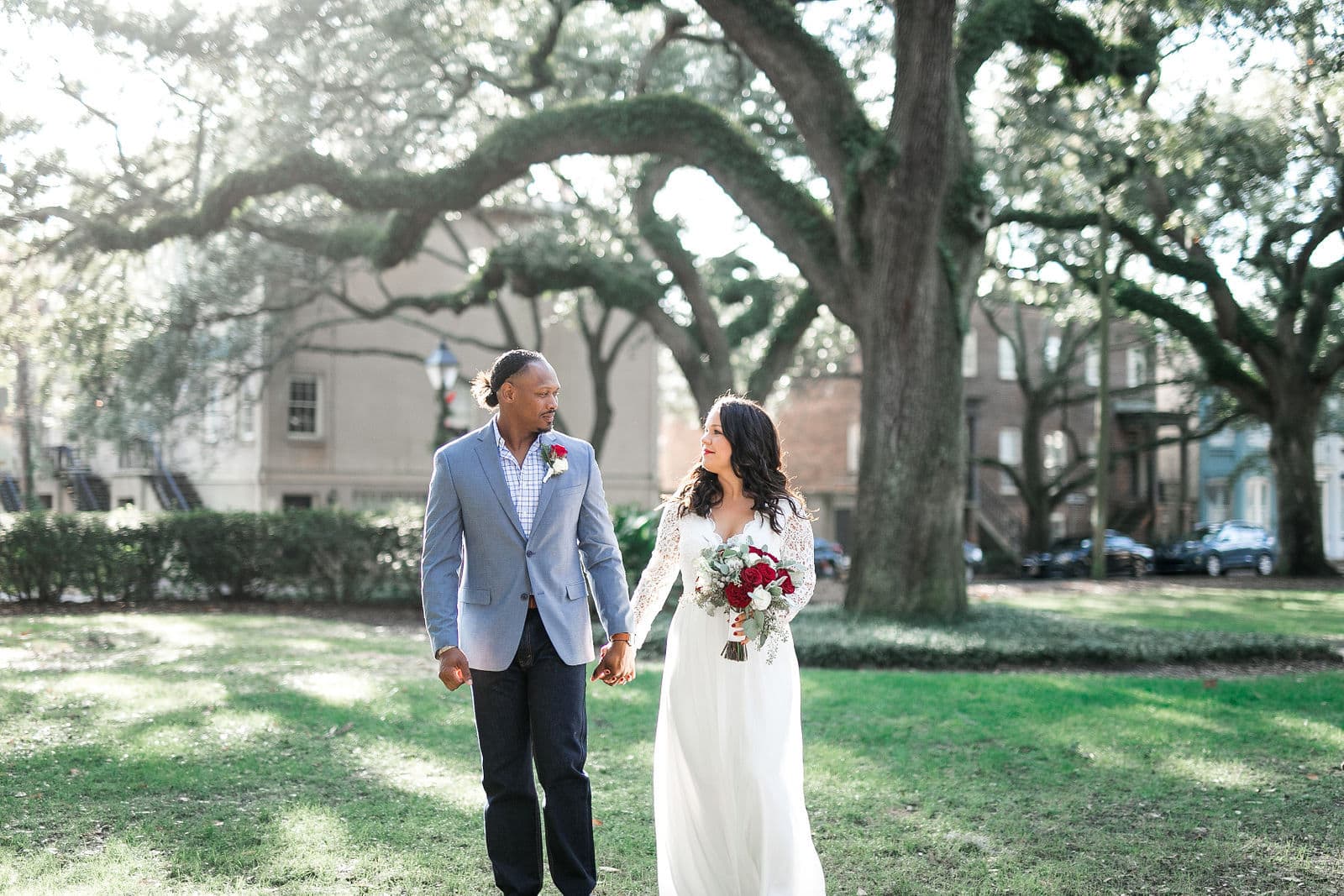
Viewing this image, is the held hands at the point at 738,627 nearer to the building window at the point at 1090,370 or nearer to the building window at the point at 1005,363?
the building window at the point at 1005,363

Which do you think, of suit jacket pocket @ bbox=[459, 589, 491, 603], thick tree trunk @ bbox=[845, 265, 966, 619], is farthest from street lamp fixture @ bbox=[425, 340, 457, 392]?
suit jacket pocket @ bbox=[459, 589, 491, 603]

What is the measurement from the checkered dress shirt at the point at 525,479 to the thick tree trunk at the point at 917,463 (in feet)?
31.1

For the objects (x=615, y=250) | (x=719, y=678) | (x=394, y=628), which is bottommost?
(x=394, y=628)

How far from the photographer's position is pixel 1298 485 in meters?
26.7

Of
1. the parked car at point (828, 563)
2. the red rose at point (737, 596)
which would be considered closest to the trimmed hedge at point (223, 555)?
the red rose at point (737, 596)

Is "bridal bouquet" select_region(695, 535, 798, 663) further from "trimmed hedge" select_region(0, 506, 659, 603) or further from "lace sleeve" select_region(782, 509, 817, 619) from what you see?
"trimmed hedge" select_region(0, 506, 659, 603)

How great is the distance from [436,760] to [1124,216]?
2088 centimetres

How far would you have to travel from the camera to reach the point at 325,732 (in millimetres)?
7262

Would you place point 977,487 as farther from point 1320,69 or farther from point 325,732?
point 325,732

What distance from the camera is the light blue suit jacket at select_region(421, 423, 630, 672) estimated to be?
418 cm

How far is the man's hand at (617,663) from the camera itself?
4301 mm

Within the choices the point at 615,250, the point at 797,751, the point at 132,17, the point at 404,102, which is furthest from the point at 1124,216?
the point at 797,751

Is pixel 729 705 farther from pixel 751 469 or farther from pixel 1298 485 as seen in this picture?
pixel 1298 485

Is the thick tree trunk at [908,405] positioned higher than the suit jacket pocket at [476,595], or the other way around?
the thick tree trunk at [908,405]
